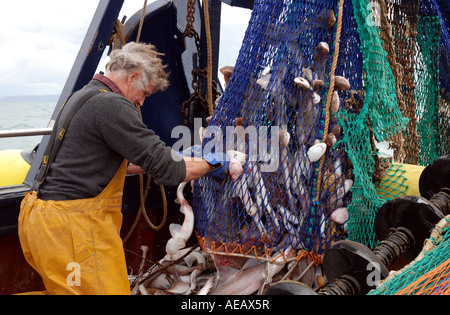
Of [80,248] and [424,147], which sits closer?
[80,248]

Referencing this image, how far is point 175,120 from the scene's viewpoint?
12.3 feet

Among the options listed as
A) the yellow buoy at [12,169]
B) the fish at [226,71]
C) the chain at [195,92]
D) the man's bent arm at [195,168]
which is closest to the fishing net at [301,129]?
the man's bent arm at [195,168]

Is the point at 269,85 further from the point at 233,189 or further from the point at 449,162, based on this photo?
the point at 449,162

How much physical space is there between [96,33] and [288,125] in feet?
4.53

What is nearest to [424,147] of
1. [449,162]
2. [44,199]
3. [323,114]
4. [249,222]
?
[449,162]

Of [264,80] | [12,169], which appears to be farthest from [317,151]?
[12,169]

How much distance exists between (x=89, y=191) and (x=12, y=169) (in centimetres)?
108

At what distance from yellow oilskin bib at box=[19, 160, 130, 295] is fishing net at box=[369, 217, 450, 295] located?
127 centimetres

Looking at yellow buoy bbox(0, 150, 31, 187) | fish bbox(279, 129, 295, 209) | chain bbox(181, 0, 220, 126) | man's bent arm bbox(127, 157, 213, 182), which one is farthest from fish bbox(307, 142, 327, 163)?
yellow buoy bbox(0, 150, 31, 187)

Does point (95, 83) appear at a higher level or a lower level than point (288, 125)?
higher

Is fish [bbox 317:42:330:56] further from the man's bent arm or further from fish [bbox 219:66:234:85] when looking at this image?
the man's bent arm

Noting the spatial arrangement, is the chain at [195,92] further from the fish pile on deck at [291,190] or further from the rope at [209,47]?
the fish pile on deck at [291,190]

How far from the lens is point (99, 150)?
2.18 m

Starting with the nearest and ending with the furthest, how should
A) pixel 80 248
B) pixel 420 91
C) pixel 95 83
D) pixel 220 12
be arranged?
pixel 80 248 → pixel 95 83 → pixel 420 91 → pixel 220 12
